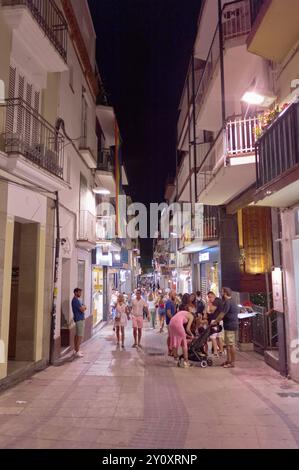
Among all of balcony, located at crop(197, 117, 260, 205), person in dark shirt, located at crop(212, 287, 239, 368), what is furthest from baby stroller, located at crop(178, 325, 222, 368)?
balcony, located at crop(197, 117, 260, 205)

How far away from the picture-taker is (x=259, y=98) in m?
9.70

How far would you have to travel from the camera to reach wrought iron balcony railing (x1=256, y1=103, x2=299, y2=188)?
7014 millimetres

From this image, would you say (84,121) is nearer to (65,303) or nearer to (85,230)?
(85,230)

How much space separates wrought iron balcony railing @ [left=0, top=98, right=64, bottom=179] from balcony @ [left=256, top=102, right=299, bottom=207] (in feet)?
17.3

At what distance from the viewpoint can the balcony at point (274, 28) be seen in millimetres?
7820

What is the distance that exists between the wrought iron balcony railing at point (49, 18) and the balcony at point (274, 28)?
498 centimetres

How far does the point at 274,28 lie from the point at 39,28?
5.32m

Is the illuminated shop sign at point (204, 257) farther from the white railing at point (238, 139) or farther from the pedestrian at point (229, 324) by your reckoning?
the pedestrian at point (229, 324)

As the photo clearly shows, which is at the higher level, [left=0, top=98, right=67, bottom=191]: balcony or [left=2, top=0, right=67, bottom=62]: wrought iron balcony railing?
[left=2, top=0, right=67, bottom=62]: wrought iron balcony railing

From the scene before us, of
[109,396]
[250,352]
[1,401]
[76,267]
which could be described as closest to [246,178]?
[250,352]

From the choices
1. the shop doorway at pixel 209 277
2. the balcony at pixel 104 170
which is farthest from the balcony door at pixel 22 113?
the shop doorway at pixel 209 277

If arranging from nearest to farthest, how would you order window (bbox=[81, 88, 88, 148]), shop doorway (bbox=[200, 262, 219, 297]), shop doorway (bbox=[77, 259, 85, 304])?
shop doorway (bbox=[77, 259, 85, 304]) → window (bbox=[81, 88, 88, 148]) → shop doorway (bbox=[200, 262, 219, 297])

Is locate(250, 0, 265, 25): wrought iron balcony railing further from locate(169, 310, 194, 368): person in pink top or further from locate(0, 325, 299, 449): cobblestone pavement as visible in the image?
locate(0, 325, 299, 449): cobblestone pavement

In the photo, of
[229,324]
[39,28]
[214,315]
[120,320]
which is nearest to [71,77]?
[39,28]
